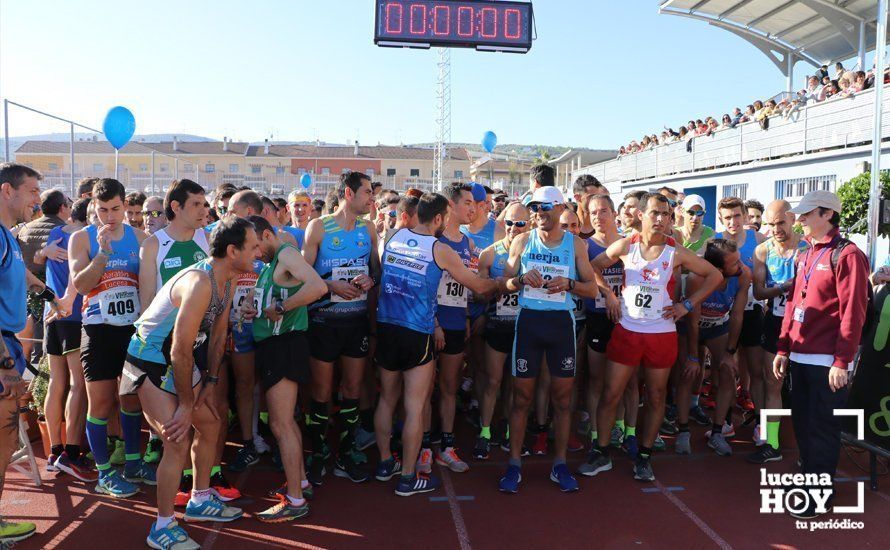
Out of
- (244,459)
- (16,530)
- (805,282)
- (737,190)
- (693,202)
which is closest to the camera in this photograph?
(16,530)

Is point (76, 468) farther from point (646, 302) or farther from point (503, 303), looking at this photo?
point (646, 302)

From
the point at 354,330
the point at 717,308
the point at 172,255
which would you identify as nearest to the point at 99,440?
the point at 172,255

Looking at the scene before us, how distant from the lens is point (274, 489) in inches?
188

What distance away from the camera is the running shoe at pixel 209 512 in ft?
13.6

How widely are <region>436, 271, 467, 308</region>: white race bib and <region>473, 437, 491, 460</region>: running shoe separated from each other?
1.24 meters

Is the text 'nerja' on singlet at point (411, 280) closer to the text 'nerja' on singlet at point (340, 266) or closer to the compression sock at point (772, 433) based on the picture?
the text 'nerja' on singlet at point (340, 266)

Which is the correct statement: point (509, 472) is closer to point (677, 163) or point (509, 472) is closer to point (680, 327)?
point (680, 327)

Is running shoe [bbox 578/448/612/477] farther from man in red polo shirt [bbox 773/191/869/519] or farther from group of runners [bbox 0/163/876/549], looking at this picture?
man in red polo shirt [bbox 773/191/869/519]

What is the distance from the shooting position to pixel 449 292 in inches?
210

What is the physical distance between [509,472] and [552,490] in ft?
1.14

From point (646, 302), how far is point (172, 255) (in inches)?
137

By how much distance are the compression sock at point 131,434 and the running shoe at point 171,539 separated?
Answer: 1.07 m

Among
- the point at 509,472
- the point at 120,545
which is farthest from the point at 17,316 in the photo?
the point at 509,472

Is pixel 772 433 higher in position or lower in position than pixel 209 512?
higher
